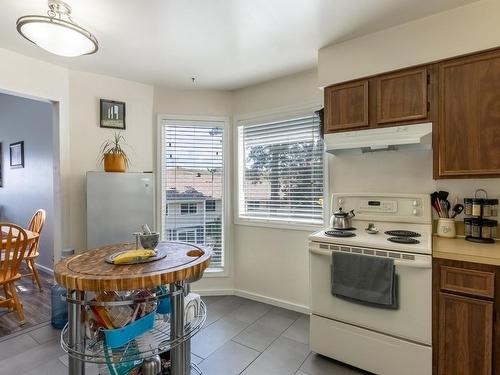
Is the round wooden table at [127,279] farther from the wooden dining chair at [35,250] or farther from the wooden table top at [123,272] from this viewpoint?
the wooden dining chair at [35,250]

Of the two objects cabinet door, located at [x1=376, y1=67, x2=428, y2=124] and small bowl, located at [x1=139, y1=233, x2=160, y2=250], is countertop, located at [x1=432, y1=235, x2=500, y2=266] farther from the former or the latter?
small bowl, located at [x1=139, y1=233, x2=160, y2=250]

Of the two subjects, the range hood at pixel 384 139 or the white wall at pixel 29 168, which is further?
the white wall at pixel 29 168

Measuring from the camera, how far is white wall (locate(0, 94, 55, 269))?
4.06 metres

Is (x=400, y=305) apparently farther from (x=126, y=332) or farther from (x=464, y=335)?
(x=126, y=332)

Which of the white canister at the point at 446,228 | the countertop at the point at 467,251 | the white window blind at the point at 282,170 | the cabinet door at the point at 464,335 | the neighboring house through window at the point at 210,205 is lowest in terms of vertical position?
the cabinet door at the point at 464,335

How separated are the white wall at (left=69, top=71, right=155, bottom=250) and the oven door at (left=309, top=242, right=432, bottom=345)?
2303mm

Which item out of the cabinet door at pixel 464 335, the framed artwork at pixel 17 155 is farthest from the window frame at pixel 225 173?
the framed artwork at pixel 17 155

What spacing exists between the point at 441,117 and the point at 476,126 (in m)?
0.20

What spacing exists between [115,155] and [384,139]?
2.40 m

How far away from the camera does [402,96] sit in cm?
202

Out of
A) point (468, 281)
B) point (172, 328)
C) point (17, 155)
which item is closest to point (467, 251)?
point (468, 281)

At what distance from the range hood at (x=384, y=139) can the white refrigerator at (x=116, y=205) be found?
1843 millimetres

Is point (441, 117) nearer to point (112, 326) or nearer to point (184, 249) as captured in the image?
point (184, 249)

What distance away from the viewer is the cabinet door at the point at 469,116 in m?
1.75
